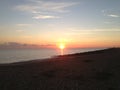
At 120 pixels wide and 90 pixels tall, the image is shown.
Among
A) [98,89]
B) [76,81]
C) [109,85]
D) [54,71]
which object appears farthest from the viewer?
[54,71]

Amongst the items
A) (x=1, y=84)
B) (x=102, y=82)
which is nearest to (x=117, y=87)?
(x=102, y=82)

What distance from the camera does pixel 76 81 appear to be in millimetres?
15930

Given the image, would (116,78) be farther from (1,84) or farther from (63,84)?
(1,84)

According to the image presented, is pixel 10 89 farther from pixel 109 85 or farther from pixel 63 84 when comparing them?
pixel 109 85

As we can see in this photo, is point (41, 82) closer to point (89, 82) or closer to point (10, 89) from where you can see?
point (10, 89)

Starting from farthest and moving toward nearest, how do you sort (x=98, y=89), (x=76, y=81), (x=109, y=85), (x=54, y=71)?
(x=54, y=71)
(x=76, y=81)
(x=109, y=85)
(x=98, y=89)

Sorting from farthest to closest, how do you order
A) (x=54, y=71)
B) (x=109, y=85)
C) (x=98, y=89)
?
(x=54, y=71) → (x=109, y=85) → (x=98, y=89)

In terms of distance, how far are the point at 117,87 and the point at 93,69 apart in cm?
558

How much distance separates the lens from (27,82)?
1568 centimetres

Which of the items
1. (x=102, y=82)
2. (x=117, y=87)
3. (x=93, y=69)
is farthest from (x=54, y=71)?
(x=117, y=87)

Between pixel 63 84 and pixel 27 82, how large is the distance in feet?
9.59

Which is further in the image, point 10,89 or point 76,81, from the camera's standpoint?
point 76,81

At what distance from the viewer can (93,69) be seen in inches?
777

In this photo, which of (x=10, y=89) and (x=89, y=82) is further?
(x=89, y=82)
